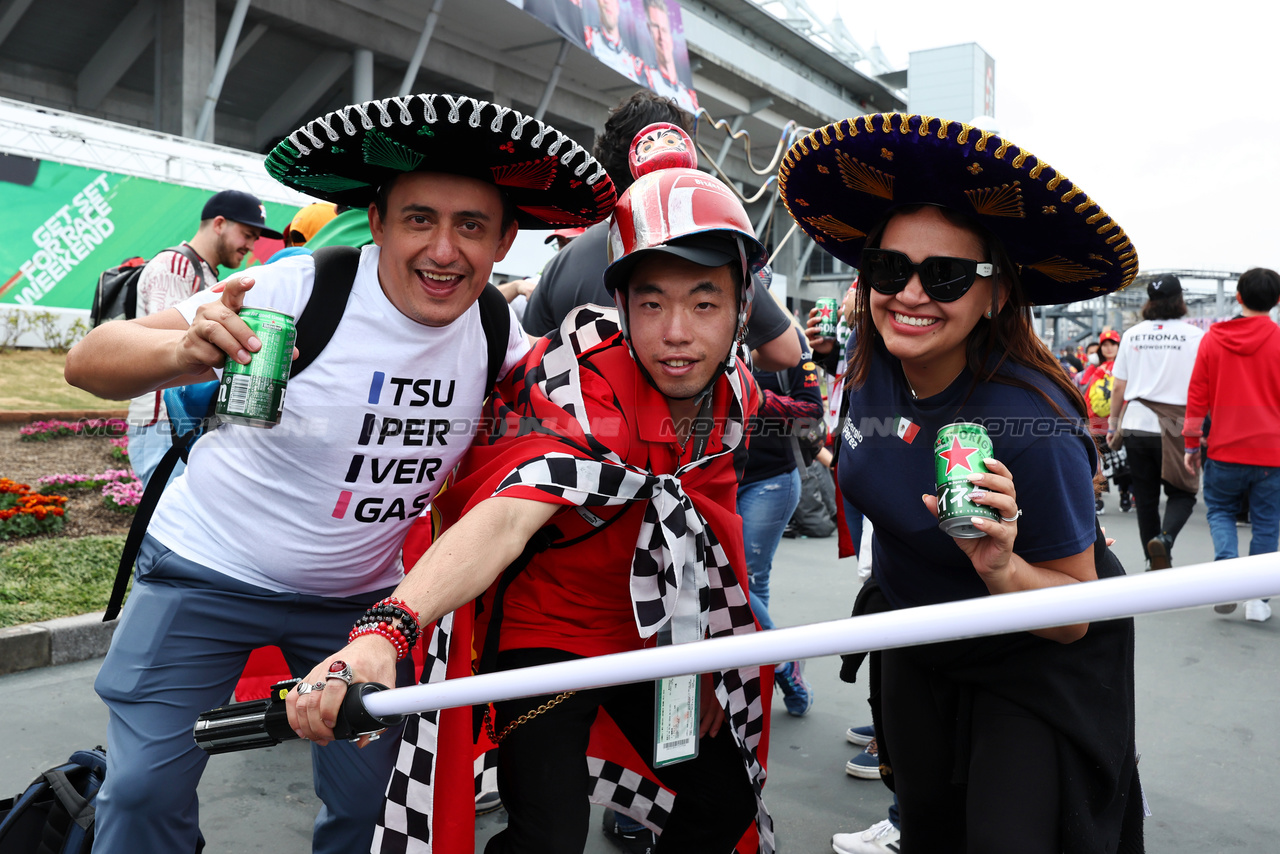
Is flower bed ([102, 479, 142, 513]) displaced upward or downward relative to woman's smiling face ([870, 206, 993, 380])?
downward

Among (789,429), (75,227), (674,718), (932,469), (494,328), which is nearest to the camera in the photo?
(932,469)

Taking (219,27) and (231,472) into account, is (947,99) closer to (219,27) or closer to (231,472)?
(219,27)

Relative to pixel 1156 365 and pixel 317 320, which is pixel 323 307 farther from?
pixel 1156 365

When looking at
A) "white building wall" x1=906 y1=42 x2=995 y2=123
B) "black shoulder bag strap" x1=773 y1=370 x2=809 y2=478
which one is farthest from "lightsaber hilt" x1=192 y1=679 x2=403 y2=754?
"white building wall" x1=906 y1=42 x2=995 y2=123

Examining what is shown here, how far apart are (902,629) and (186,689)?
1743 mm

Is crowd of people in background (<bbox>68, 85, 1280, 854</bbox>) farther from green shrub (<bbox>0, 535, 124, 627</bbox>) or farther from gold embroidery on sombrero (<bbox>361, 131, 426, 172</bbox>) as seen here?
green shrub (<bbox>0, 535, 124, 627</bbox>)

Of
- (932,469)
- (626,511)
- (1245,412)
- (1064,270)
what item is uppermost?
(1064,270)

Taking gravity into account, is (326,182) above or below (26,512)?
above

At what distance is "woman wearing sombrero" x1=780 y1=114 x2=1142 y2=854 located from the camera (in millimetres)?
1840

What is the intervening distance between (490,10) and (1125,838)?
22792 mm

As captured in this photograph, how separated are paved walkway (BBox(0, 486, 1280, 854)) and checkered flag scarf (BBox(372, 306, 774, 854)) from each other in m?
0.91

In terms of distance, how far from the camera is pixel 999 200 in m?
1.92

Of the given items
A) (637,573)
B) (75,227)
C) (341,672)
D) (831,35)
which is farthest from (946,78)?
(341,672)

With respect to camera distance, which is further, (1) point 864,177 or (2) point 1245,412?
(2) point 1245,412
